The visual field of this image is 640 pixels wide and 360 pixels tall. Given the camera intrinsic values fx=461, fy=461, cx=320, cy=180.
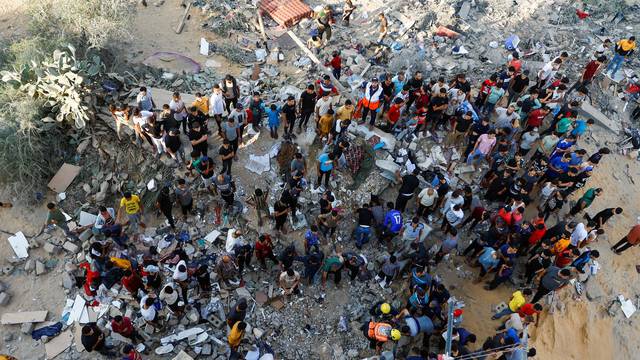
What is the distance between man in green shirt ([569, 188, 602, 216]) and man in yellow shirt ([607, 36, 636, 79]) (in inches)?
225

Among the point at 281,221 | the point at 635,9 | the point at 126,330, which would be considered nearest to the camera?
the point at 126,330

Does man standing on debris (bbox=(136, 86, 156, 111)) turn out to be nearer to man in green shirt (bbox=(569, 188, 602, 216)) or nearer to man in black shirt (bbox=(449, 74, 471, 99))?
man in black shirt (bbox=(449, 74, 471, 99))

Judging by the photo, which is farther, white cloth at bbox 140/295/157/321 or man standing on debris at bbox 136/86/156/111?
man standing on debris at bbox 136/86/156/111

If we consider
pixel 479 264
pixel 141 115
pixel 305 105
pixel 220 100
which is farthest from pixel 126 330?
pixel 479 264

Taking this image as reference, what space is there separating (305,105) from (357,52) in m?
4.82

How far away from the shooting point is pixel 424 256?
9586 millimetres

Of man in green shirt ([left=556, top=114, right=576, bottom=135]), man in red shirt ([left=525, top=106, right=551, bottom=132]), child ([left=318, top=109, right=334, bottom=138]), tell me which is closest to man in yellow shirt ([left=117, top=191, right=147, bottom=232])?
child ([left=318, top=109, right=334, bottom=138])

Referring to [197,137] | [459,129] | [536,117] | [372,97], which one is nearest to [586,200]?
[536,117]

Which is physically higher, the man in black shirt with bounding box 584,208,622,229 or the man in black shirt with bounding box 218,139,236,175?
the man in black shirt with bounding box 218,139,236,175

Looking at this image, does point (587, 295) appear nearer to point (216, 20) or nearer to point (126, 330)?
point (126, 330)

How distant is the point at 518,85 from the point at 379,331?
8.15 meters

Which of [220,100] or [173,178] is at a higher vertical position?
[220,100]

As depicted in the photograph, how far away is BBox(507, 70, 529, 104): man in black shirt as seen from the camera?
41.3 ft

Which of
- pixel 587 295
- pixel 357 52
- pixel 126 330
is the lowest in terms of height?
pixel 587 295
